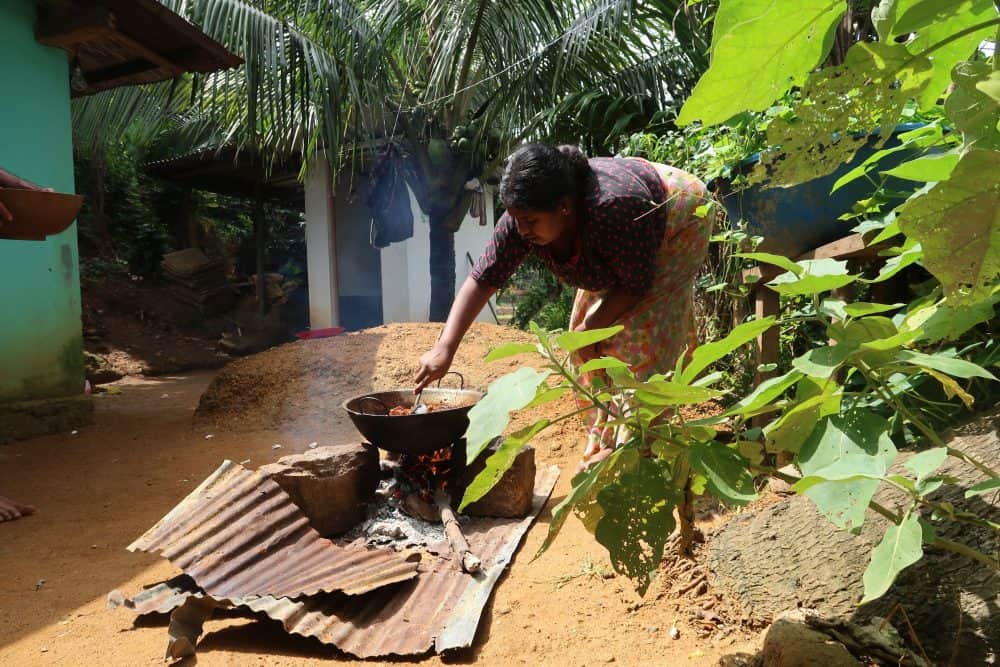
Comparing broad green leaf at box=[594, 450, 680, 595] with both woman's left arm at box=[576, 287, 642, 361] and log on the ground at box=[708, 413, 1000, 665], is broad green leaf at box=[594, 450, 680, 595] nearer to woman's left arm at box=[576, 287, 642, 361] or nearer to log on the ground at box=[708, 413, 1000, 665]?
log on the ground at box=[708, 413, 1000, 665]

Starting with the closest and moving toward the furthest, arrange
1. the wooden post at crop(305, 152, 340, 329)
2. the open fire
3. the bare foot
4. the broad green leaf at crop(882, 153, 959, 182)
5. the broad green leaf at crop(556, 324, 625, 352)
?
the broad green leaf at crop(882, 153, 959, 182) < the broad green leaf at crop(556, 324, 625, 352) < the open fire < the bare foot < the wooden post at crop(305, 152, 340, 329)

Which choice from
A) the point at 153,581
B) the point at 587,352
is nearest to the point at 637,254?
the point at 587,352

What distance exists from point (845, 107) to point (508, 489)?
2.55 meters

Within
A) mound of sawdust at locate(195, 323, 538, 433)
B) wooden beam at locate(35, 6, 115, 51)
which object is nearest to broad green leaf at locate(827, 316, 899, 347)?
mound of sawdust at locate(195, 323, 538, 433)

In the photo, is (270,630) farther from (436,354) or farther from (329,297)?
(329,297)

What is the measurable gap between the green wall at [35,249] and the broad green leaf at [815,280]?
17.6 ft

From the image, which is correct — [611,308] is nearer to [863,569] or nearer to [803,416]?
[863,569]

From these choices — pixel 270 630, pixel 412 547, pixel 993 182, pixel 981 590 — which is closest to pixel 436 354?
pixel 412 547

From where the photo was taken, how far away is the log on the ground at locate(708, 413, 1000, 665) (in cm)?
138

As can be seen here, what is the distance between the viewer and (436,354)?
8.61 ft

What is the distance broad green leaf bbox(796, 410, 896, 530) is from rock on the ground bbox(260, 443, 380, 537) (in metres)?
2.23

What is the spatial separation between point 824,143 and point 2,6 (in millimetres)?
5860

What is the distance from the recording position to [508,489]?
3.05 meters

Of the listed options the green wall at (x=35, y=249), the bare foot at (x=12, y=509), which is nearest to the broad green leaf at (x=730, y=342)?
the bare foot at (x=12, y=509)
